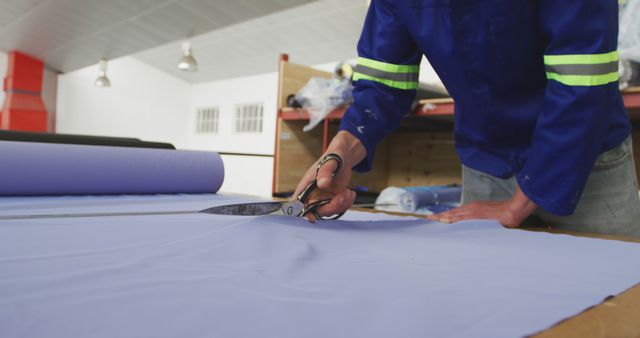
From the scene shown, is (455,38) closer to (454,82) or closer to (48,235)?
(454,82)

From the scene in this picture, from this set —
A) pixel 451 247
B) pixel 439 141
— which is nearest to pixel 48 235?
pixel 451 247

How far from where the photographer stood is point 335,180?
2.66 feet

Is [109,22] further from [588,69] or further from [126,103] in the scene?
[588,69]

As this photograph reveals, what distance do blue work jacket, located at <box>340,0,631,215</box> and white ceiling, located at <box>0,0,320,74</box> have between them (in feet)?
12.8

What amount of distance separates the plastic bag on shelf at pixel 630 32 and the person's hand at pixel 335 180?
45.9 inches

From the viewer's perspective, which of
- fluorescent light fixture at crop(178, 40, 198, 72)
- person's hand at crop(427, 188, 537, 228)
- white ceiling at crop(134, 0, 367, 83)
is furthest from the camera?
fluorescent light fixture at crop(178, 40, 198, 72)

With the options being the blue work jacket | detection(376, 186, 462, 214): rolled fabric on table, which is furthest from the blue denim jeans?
detection(376, 186, 462, 214): rolled fabric on table

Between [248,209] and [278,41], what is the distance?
6.19 meters

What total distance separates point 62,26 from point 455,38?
22.0ft

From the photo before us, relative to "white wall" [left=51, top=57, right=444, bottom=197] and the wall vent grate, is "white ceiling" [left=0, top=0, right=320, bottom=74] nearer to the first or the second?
"white wall" [left=51, top=57, right=444, bottom=197]

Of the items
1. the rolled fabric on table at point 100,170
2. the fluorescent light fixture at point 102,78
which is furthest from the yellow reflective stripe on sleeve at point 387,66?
the fluorescent light fixture at point 102,78

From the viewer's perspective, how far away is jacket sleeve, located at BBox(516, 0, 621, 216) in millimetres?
689

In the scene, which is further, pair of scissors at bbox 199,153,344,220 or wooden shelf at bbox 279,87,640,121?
wooden shelf at bbox 279,87,640,121

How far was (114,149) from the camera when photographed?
3.82 ft
